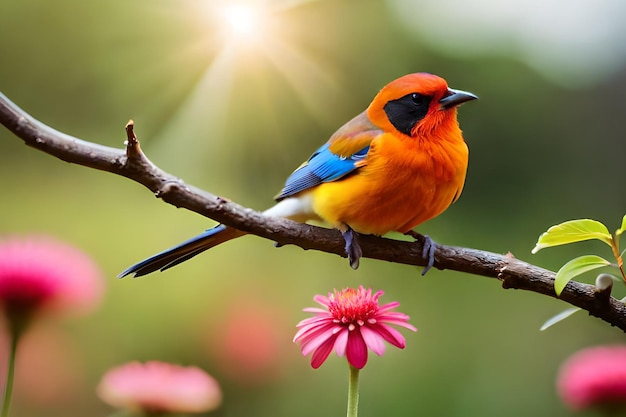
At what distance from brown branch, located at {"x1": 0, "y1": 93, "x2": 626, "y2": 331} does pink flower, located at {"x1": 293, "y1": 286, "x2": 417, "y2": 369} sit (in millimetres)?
167

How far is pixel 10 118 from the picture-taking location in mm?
585

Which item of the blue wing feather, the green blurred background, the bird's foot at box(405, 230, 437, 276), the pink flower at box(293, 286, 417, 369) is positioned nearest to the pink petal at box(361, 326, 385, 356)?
the pink flower at box(293, 286, 417, 369)

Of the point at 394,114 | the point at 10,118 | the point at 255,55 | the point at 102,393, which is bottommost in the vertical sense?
the point at 102,393

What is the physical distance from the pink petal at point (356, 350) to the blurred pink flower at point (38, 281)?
1.23ft

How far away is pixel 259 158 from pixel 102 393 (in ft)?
3.12

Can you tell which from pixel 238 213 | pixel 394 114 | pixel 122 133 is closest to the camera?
pixel 238 213

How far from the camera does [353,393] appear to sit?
49cm

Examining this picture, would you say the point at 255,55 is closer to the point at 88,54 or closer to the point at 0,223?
the point at 88,54

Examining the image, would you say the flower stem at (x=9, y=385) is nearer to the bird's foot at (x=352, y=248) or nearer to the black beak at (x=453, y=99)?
the bird's foot at (x=352, y=248)

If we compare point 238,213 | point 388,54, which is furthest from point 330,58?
point 238,213

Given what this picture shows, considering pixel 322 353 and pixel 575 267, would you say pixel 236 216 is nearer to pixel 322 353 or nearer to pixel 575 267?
pixel 322 353

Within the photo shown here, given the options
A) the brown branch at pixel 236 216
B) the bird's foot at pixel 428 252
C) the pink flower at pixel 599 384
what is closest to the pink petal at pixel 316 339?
the brown branch at pixel 236 216

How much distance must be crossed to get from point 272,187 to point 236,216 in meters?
0.97

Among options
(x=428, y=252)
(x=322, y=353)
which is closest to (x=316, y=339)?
(x=322, y=353)
